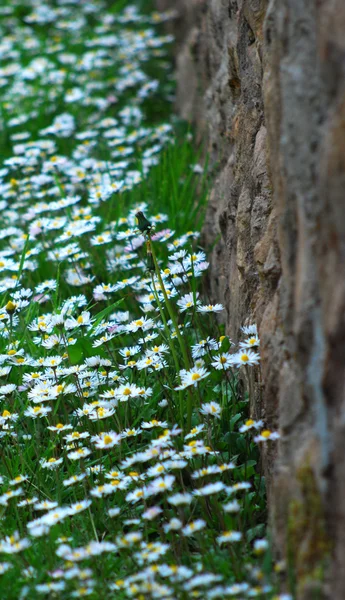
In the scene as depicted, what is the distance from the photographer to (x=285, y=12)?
1.76m

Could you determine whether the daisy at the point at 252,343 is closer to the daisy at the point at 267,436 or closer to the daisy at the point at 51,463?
Answer: the daisy at the point at 267,436

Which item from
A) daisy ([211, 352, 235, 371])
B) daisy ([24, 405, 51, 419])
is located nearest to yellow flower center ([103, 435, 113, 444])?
daisy ([24, 405, 51, 419])

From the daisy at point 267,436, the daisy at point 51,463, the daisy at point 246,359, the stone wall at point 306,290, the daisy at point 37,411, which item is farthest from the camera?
the daisy at point 37,411

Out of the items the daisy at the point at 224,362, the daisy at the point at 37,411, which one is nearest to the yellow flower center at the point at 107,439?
the daisy at the point at 37,411

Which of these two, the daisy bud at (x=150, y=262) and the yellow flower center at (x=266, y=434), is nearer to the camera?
the yellow flower center at (x=266, y=434)

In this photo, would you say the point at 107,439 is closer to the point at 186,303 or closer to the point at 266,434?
the point at 266,434

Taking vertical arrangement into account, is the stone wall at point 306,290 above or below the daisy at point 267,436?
above

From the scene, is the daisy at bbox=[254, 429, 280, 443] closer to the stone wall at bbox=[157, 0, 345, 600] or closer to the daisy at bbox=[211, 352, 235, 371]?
the stone wall at bbox=[157, 0, 345, 600]

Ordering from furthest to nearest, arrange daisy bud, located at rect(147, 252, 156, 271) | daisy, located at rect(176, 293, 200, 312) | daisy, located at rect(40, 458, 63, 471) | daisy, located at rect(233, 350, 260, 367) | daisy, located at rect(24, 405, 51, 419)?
daisy, located at rect(176, 293, 200, 312) → daisy bud, located at rect(147, 252, 156, 271) → daisy, located at rect(24, 405, 51, 419) → daisy, located at rect(40, 458, 63, 471) → daisy, located at rect(233, 350, 260, 367)

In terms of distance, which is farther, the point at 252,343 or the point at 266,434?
the point at 252,343

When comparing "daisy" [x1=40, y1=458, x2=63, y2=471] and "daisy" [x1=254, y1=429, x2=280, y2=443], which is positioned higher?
"daisy" [x1=254, y1=429, x2=280, y2=443]

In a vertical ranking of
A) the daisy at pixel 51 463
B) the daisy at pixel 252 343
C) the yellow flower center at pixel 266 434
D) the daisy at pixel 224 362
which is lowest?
the daisy at pixel 51 463

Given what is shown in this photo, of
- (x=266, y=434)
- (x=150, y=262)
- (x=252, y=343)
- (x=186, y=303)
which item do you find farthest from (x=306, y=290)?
(x=186, y=303)

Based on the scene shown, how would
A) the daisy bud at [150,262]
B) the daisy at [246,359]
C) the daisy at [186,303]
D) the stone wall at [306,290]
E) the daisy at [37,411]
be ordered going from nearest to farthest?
the stone wall at [306,290] → the daisy at [246,359] → the daisy at [37,411] → the daisy bud at [150,262] → the daisy at [186,303]
